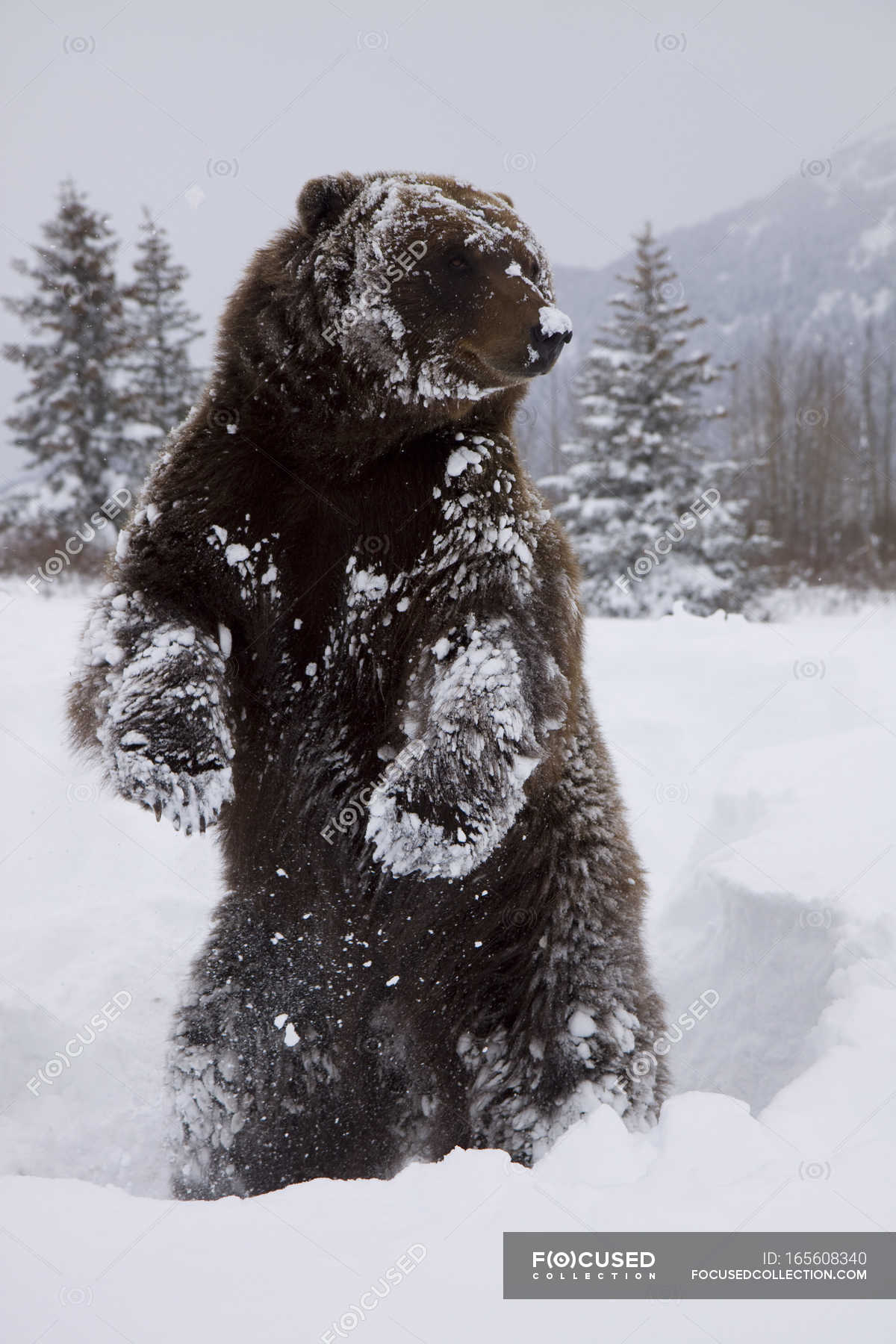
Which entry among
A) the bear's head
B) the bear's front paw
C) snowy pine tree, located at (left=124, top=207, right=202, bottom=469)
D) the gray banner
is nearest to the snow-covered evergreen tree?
snowy pine tree, located at (left=124, top=207, right=202, bottom=469)

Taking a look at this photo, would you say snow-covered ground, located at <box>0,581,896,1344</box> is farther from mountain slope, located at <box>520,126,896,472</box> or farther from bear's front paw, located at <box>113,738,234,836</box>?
mountain slope, located at <box>520,126,896,472</box>

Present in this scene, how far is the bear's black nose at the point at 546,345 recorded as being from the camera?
116 inches

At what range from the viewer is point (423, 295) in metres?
3.06

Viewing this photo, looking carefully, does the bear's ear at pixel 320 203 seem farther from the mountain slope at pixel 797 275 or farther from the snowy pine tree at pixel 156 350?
the mountain slope at pixel 797 275

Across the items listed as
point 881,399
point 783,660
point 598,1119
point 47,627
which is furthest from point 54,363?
point 881,399

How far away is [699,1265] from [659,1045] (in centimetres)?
151

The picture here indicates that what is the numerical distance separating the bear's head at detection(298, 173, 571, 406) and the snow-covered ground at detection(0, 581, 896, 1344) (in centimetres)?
165

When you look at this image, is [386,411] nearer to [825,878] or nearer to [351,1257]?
[351,1257]

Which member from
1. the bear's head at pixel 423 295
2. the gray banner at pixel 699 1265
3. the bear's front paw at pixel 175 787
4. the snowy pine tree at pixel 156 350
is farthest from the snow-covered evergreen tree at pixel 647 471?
the gray banner at pixel 699 1265

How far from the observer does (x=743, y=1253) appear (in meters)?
1.74

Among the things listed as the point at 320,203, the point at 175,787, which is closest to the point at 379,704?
the point at 175,787

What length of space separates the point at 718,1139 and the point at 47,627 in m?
6.65

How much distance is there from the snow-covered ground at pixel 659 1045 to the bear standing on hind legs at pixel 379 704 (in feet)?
1.83

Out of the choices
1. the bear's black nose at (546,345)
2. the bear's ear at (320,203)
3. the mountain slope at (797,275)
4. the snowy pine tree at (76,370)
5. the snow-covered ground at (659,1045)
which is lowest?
the snow-covered ground at (659,1045)
